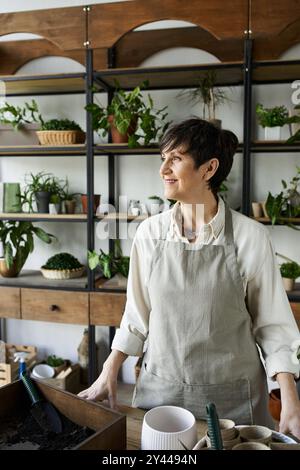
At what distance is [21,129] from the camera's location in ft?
8.99

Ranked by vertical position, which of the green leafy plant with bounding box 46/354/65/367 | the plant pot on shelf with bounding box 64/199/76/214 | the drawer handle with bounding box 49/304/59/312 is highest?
the plant pot on shelf with bounding box 64/199/76/214

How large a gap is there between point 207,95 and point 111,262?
1.18 m

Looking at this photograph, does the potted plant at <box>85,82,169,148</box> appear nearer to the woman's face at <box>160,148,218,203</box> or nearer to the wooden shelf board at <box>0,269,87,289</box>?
the wooden shelf board at <box>0,269,87,289</box>

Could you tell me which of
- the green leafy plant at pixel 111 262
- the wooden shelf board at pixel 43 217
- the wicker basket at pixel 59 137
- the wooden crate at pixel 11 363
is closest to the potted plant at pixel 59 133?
the wicker basket at pixel 59 137

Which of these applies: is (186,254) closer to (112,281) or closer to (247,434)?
(247,434)

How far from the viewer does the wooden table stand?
2.95ft

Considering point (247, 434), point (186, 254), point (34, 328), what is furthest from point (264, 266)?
point (34, 328)

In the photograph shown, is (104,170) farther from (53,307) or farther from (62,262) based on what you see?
(53,307)

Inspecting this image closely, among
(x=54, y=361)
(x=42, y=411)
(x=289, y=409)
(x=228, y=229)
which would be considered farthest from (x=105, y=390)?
(x=54, y=361)

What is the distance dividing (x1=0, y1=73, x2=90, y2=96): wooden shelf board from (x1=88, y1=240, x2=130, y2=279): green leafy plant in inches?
41.6

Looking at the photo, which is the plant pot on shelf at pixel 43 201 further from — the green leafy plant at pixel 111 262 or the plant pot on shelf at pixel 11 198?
the green leafy plant at pixel 111 262

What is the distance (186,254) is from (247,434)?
1.79 feet

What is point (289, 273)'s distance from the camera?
2422 mm

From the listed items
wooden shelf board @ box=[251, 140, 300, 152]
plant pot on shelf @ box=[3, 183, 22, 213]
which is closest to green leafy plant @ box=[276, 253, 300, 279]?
wooden shelf board @ box=[251, 140, 300, 152]
